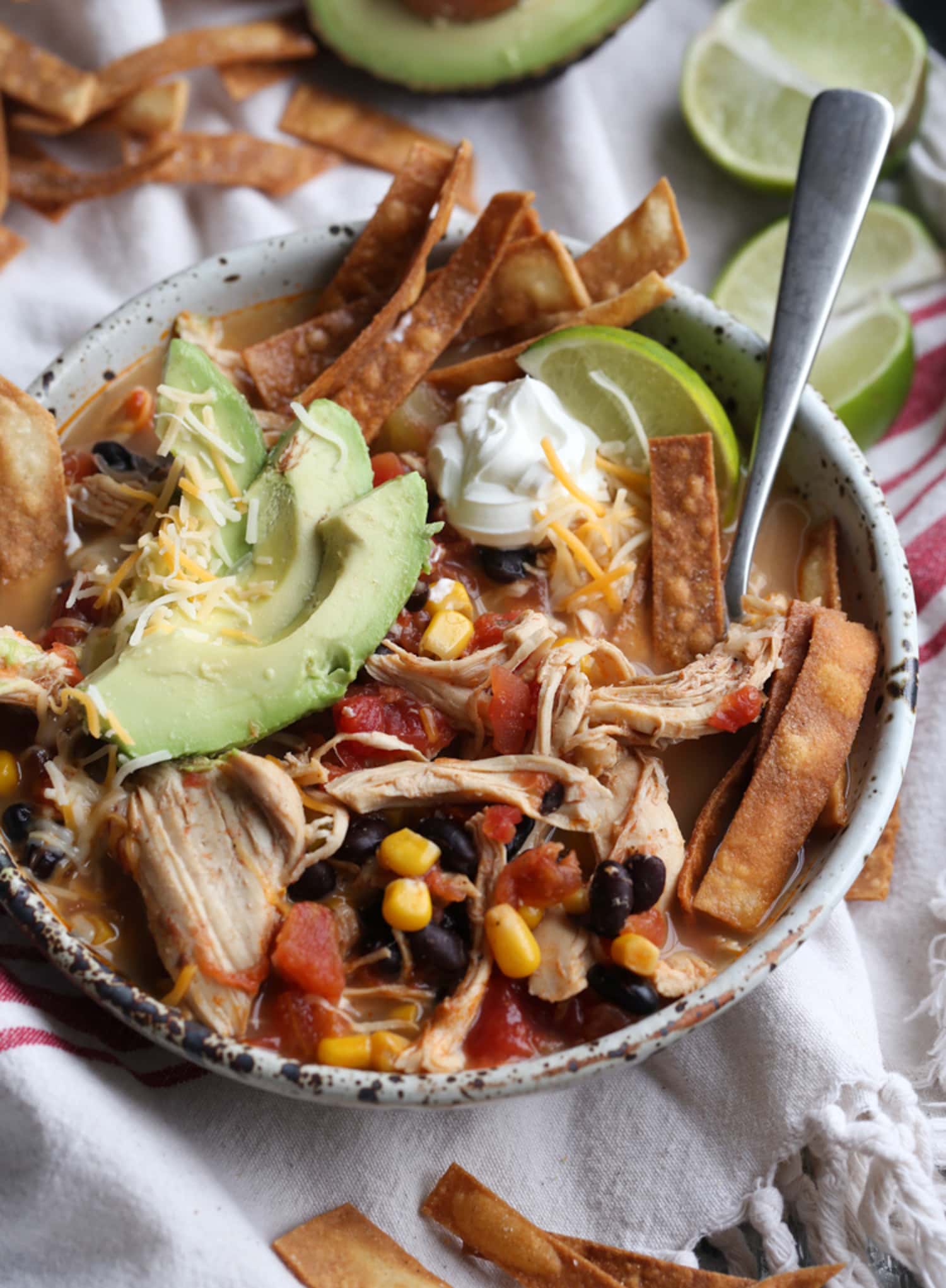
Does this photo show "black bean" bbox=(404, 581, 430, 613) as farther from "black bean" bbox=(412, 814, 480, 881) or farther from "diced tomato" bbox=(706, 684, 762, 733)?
"diced tomato" bbox=(706, 684, 762, 733)

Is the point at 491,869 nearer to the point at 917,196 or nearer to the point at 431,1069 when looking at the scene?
the point at 431,1069

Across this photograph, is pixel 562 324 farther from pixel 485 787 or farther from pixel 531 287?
pixel 485 787

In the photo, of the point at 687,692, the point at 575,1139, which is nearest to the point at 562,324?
the point at 687,692

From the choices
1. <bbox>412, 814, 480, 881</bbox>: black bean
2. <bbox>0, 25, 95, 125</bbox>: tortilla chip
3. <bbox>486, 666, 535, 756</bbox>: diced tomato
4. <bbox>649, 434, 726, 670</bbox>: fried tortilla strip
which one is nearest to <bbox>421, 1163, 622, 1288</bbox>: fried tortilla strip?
<bbox>412, 814, 480, 881</bbox>: black bean

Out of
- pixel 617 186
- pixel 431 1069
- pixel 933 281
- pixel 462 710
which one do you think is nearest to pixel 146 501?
pixel 462 710

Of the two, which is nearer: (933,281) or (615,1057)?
(615,1057)
